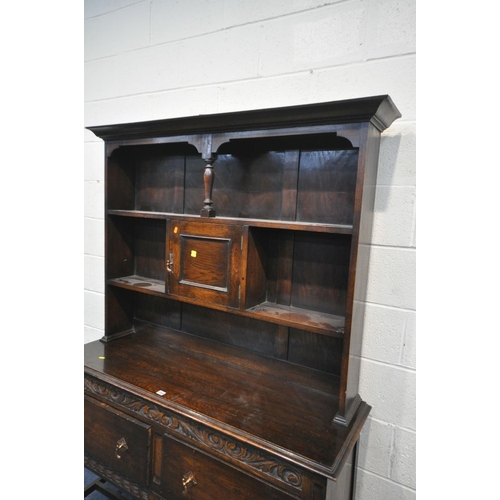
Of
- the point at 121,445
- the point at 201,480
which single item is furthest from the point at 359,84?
the point at 121,445

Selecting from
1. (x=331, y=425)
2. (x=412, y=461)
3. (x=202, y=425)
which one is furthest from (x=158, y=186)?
(x=412, y=461)

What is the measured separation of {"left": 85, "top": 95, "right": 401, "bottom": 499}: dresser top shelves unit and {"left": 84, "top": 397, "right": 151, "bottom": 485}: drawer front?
0.06 feet

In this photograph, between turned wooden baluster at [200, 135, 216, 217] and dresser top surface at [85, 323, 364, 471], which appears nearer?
dresser top surface at [85, 323, 364, 471]

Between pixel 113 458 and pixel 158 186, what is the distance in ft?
4.20

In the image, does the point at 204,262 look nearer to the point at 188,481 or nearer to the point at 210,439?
the point at 210,439

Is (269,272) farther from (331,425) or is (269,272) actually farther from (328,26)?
(328,26)

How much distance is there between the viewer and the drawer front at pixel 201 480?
110 cm

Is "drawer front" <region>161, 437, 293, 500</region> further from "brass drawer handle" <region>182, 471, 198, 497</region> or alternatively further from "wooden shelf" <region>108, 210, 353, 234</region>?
"wooden shelf" <region>108, 210, 353, 234</region>

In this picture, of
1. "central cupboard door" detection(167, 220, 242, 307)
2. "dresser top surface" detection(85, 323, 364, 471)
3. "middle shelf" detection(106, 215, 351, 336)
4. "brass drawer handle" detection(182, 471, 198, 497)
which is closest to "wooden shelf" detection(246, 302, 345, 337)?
"middle shelf" detection(106, 215, 351, 336)

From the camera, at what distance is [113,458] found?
145 centimetres

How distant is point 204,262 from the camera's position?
1.44m

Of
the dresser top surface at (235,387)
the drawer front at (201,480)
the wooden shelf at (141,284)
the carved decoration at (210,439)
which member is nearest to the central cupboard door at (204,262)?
the wooden shelf at (141,284)

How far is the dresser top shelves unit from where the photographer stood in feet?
3.62

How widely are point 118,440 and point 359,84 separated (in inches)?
68.7
